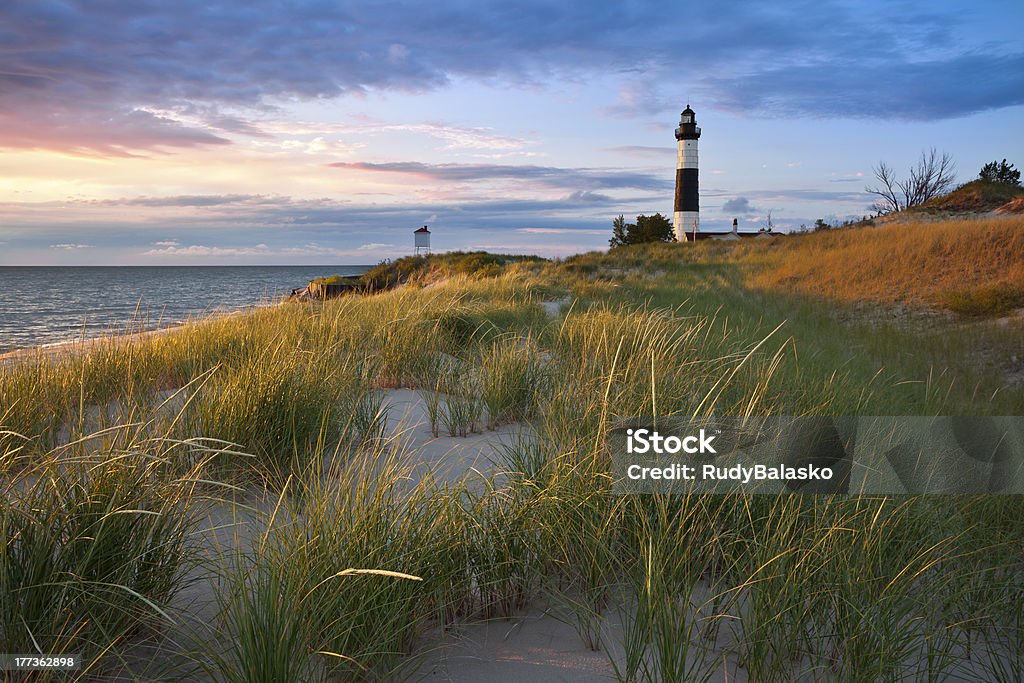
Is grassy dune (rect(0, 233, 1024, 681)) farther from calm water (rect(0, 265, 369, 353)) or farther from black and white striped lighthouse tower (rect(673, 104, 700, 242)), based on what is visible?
black and white striped lighthouse tower (rect(673, 104, 700, 242))

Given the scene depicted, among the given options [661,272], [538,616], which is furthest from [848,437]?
[661,272]

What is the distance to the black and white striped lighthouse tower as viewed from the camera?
148 ft

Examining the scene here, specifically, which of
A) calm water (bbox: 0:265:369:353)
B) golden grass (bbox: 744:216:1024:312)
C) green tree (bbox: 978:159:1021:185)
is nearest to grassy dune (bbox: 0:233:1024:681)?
calm water (bbox: 0:265:369:353)

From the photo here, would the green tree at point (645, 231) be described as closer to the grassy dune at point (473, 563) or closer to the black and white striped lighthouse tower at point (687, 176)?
the black and white striped lighthouse tower at point (687, 176)

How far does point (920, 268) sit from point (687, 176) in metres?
32.8

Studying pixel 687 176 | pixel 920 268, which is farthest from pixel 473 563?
pixel 687 176

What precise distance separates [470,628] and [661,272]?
21716 mm

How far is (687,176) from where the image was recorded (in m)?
45.2

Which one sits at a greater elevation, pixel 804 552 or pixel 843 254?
pixel 843 254

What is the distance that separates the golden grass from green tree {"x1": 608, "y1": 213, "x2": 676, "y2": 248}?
28550 millimetres

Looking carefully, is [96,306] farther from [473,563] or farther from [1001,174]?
[1001,174]

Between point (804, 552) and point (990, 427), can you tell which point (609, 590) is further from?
point (990, 427)

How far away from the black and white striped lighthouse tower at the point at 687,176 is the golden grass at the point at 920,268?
26.0 meters

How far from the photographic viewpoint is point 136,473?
2.32m
